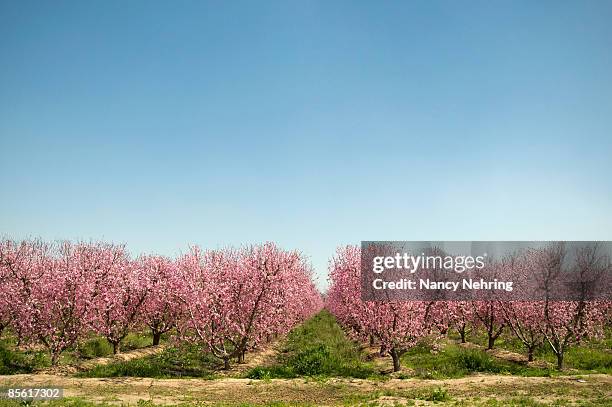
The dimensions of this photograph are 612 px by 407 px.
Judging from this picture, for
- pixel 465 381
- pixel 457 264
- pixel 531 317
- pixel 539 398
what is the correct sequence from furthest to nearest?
pixel 457 264 < pixel 531 317 < pixel 465 381 < pixel 539 398

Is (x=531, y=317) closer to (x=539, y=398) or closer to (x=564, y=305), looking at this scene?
(x=564, y=305)

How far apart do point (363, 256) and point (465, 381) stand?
8253 millimetres

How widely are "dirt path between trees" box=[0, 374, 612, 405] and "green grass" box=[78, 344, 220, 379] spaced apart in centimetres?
127

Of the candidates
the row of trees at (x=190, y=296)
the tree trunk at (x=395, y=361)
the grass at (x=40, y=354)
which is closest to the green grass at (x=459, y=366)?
the tree trunk at (x=395, y=361)

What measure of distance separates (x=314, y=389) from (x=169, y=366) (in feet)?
30.3

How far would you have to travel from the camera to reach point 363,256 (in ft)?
85.6

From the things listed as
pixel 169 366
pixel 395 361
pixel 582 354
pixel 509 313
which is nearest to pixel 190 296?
pixel 169 366

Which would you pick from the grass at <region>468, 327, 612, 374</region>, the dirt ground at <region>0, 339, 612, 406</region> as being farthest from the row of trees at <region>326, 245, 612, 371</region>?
the dirt ground at <region>0, 339, 612, 406</region>

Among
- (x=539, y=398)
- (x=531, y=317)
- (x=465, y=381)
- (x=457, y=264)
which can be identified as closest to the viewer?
(x=539, y=398)

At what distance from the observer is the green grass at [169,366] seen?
22.3 meters

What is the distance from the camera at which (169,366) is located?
24.6 metres

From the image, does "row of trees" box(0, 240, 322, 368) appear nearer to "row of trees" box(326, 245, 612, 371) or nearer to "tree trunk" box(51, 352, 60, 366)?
"tree trunk" box(51, 352, 60, 366)

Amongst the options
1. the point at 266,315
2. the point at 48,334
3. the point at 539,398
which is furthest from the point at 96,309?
the point at 539,398

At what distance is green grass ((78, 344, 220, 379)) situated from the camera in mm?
22328
